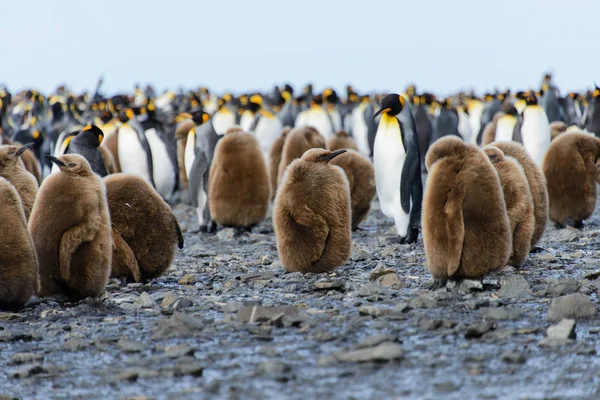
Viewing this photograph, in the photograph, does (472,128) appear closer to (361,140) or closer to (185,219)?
(361,140)

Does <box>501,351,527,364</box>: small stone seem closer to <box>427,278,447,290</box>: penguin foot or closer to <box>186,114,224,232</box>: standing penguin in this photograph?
<box>427,278,447,290</box>: penguin foot

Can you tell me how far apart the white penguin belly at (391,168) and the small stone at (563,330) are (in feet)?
13.6

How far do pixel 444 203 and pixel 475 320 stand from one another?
922 millimetres

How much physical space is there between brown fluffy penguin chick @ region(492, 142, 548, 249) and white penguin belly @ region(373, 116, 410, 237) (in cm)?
150

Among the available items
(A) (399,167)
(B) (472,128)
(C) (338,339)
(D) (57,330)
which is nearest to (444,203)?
(C) (338,339)

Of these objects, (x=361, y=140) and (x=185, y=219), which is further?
(x=361, y=140)

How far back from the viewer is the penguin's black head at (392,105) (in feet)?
27.9

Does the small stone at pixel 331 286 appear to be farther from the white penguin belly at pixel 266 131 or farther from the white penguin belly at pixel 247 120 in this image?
the white penguin belly at pixel 247 120

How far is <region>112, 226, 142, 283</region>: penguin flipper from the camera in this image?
604 cm

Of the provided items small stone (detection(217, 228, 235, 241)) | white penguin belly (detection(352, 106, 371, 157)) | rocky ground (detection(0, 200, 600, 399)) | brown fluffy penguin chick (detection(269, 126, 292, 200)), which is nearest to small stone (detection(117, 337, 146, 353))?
rocky ground (detection(0, 200, 600, 399))

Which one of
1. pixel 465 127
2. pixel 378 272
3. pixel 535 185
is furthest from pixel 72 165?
pixel 465 127

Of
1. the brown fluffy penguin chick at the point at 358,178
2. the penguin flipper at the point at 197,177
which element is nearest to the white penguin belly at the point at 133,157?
the penguin flipper at the point at 197,177

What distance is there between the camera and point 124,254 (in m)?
6.05

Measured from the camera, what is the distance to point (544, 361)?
3793 millimetres
